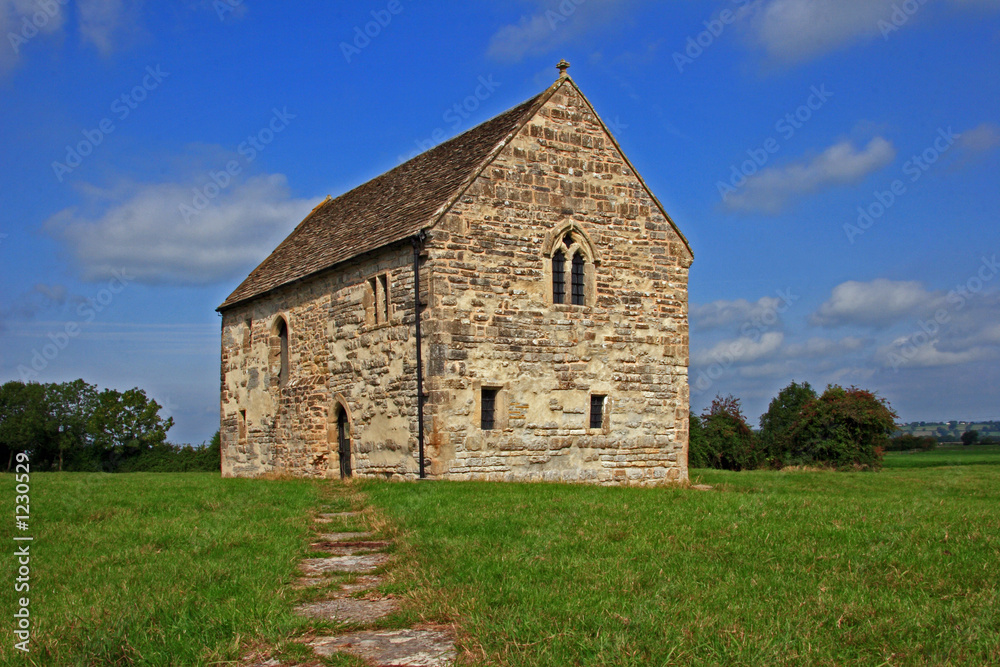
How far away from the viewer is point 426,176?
74.3 feet

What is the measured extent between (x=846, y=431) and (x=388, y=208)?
20.5m

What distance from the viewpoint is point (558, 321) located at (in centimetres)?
1977

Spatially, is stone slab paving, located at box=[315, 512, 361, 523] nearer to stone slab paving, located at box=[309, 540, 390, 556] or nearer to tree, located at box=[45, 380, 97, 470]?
stone slab paving, located at box=[309, 540, 390, 556]

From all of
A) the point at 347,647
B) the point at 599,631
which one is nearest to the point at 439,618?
the point at 347,647

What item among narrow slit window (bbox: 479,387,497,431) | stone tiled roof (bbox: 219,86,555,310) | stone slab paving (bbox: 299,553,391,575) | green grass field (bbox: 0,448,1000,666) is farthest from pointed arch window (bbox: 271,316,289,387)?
stone slab paving (bbox: 299,553,391,575)

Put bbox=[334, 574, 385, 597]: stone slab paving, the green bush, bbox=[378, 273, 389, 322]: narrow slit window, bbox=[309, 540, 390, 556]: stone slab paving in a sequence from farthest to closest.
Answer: the green bush → bbox=[378, 273, 389, 322]: narrow slit window → bbox=[309, 540, 390, 556]: stone slab paving → bbox=[334, 574, 385, 597]: stone slab paving

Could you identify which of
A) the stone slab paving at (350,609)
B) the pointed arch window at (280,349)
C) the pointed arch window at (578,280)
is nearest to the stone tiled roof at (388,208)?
the pointed arch window at (280,349)

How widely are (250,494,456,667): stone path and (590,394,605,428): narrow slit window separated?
37.0 ft

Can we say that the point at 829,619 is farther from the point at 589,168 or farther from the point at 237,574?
the point at 589,168

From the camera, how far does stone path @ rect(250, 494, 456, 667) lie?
524 centimetres

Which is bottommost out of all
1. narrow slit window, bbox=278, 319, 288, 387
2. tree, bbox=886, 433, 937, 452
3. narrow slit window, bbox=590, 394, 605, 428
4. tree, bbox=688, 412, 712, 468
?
tree, bbox=886, 433, 937, 452

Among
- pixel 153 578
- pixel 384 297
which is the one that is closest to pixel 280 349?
pixel 384 297

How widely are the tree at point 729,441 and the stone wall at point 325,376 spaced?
17.7 meters

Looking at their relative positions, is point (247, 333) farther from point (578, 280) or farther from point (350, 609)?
point (350, 609)
